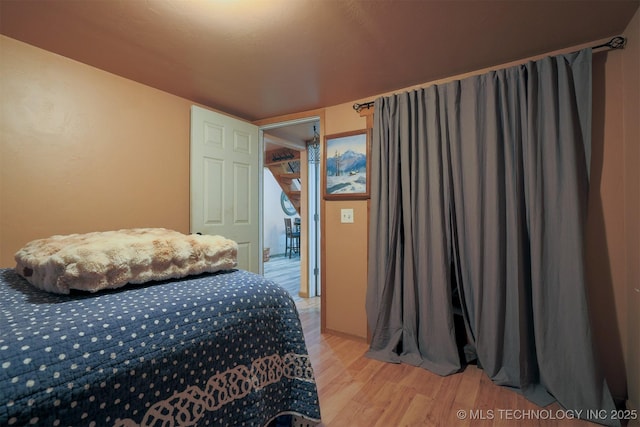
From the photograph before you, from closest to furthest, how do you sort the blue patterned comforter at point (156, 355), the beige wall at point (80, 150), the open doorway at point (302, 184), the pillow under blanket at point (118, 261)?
the blue patterned comforter at point (156, 355)
the pillow under blanket at point (118, 261)
the beige wall at point (80, 150)
the open doorway at point (302, 184)

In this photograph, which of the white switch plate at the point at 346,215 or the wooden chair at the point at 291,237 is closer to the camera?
the white switch plate at the point at 346,215

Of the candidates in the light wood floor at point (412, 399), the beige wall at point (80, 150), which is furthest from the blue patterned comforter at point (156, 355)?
the beige wall at point (80, 150)

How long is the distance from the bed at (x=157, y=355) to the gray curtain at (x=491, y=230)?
1.39 m

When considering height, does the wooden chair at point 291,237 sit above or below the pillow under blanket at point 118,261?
below

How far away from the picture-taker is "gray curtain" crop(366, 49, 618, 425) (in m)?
1.63

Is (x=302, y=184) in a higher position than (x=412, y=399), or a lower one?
higher

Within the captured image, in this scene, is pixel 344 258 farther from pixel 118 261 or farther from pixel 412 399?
pixel 118 261

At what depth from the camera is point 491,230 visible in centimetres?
184

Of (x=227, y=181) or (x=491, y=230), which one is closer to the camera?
(x=491, y=230)

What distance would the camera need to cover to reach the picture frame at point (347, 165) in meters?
2.49

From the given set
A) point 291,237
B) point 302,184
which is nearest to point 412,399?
point 302,184

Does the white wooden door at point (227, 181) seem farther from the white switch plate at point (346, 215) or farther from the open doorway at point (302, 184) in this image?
the white switch plate at point (346, 215)

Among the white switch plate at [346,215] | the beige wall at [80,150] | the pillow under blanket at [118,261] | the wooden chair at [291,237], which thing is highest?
the beige wall at [80,150]

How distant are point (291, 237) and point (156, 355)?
6.84m
